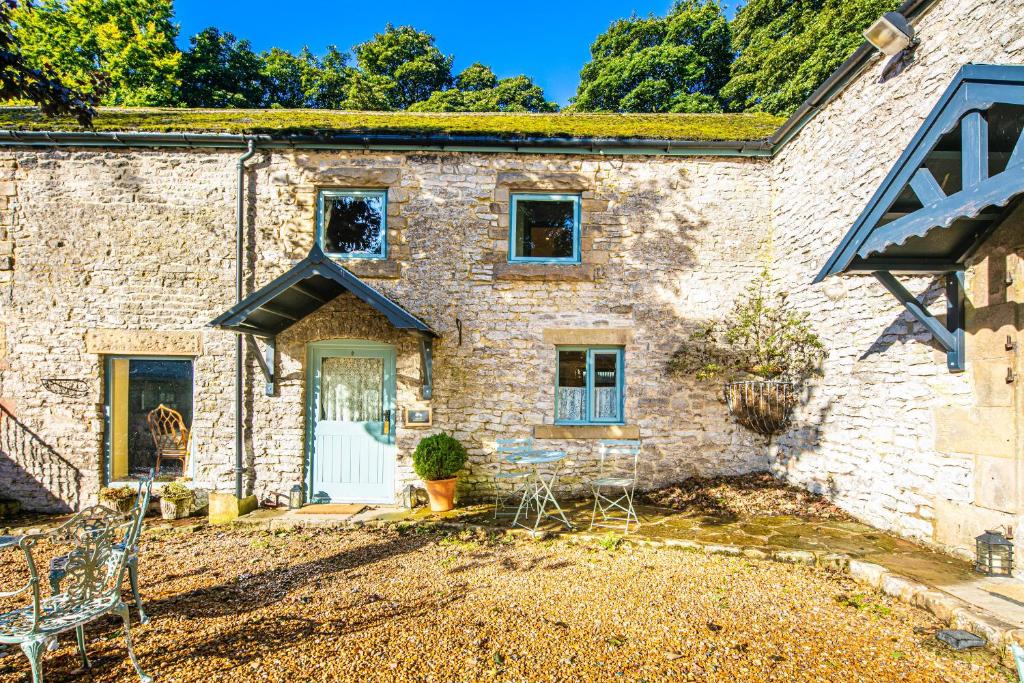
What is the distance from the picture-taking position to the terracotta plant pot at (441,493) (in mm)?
6398

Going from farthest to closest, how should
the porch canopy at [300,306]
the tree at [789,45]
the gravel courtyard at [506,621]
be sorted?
the tree at [789,45], the porch canopy at [300,306], the gravel courtyard at [506,621]

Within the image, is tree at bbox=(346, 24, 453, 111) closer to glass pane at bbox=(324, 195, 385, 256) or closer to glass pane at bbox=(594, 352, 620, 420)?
glass pane at bbox=(324, 195, 385, 256)

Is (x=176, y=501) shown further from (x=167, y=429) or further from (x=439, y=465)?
(x=439, y=465)

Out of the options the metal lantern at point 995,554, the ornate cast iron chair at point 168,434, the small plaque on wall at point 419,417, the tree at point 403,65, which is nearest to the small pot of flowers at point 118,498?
the ornate cast iron chair at point 168,434

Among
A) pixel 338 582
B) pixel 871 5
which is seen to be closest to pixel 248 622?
pixel 338 582

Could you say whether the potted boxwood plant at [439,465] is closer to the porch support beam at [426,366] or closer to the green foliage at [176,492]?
the porch support beam at [426,366]

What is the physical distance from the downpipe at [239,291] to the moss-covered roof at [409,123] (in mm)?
457

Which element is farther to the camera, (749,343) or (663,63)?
(663,63)

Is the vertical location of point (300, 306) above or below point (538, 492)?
above

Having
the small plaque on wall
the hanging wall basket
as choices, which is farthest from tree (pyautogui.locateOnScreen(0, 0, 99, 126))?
the hanging wall basket

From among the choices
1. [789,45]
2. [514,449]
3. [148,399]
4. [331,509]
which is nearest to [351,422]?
[331,509]

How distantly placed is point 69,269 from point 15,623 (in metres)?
5.90

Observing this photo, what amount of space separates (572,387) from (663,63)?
1965cm

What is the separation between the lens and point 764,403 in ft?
21.3
